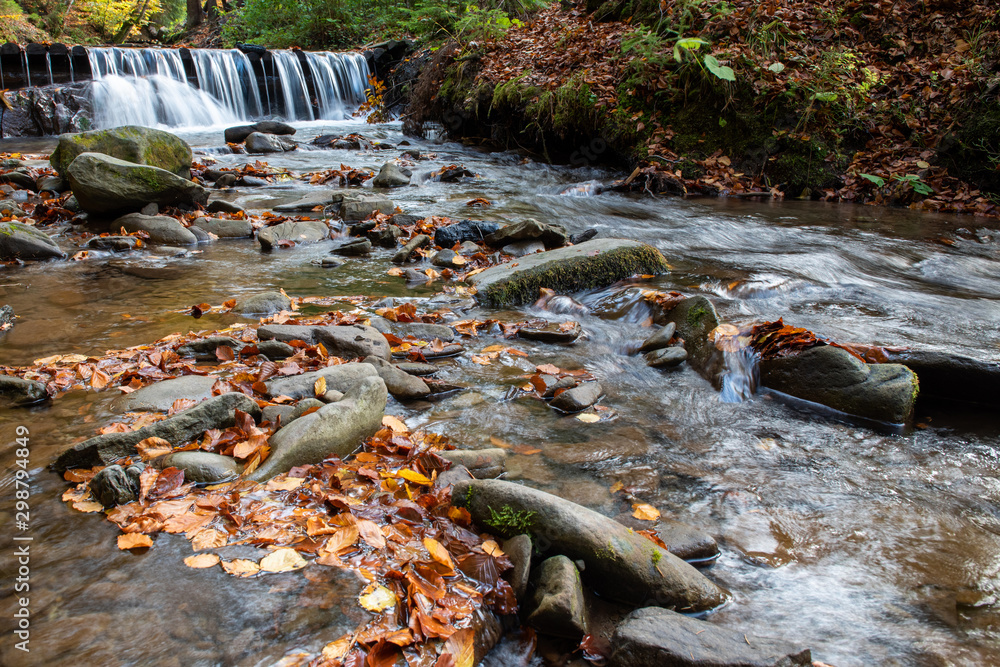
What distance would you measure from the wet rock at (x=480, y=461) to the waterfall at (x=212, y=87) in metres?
14.9

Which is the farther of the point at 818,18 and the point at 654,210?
the point at 818,18

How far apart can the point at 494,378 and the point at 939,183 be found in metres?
8.85

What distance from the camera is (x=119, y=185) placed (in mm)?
6320

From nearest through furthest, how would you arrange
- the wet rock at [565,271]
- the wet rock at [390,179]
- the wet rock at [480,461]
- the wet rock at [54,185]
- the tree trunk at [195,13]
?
the wet rock at [480,461] < the wet rock at [565,271] < the wet rock at [54,185] < the wet rock at [390,179] < the tree trunk at [195,13]

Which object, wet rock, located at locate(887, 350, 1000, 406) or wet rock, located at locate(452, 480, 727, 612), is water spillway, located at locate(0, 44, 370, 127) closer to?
wet rock, located at locate(452, 480, 727, 612)

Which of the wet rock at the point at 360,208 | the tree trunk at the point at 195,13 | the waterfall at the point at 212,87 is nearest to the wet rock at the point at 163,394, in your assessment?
the wet rock at the point at 360,208

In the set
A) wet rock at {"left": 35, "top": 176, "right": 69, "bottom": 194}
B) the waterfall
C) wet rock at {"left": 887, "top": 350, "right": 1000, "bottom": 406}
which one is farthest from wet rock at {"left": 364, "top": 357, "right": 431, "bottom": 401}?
the waterfall

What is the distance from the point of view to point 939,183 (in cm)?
873

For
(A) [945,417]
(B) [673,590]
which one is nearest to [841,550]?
(B) [673,590]

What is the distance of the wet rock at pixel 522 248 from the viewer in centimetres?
612

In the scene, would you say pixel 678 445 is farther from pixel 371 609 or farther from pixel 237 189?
pixel 237 189

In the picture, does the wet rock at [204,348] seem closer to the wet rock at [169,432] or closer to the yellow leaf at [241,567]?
the wet rock at [169,432]

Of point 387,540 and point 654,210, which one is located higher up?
point 654,210

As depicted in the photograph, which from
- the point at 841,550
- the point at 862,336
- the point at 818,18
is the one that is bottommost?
the point at 841,550
